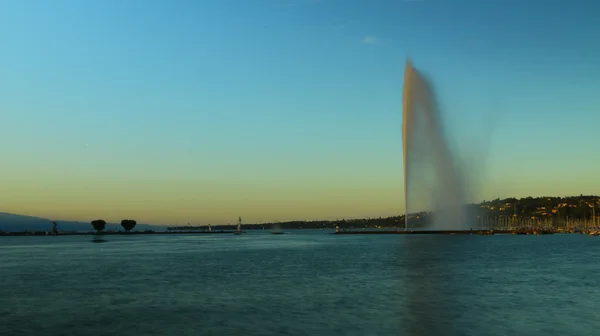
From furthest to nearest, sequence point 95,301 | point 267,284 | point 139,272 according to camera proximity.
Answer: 1. point 139,272
2. point 267,284
3. point 95,301

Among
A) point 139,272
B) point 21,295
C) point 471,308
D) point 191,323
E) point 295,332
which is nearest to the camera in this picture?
point 295,332

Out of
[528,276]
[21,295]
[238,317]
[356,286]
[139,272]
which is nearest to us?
[238,317]

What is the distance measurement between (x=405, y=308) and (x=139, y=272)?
1222 inches

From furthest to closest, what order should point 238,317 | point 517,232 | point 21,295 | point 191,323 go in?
point 517,232 < point 21,295 < point 238,317 < point 191,323

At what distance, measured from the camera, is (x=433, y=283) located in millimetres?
40094

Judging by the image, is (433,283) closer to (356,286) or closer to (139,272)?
(356,286)

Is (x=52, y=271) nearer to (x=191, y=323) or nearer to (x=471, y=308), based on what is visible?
(x=191, y=323)

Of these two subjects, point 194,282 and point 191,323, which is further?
point 194,282

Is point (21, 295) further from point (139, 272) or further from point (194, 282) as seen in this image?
point (139, 272)

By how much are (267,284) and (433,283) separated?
12125mm

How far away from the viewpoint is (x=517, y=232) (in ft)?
644

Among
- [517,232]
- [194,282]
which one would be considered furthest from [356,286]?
[517,232]

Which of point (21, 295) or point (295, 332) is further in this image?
point (21, 295)

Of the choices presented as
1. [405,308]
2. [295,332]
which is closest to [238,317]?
[295,332]
